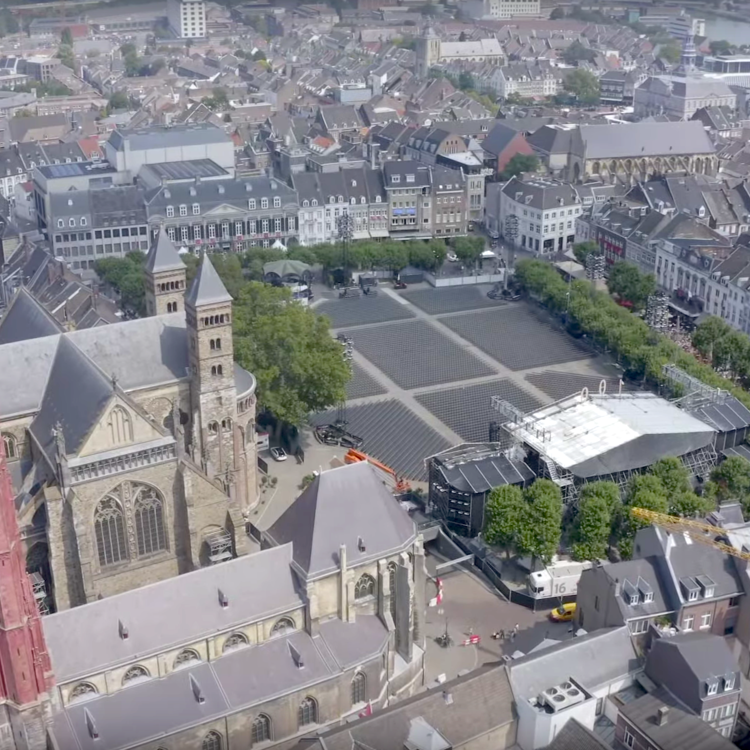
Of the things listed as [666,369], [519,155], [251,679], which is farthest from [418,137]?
[251,679]

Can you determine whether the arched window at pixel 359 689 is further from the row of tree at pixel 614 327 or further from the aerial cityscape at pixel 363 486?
the row of tree at pixel 614 327

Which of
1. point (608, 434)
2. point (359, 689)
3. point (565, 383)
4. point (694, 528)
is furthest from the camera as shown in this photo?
point (565, 383)

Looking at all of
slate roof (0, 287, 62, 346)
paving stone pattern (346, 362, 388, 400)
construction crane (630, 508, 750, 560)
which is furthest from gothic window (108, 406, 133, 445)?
paving stone pattern (346, 362, 388, 400)

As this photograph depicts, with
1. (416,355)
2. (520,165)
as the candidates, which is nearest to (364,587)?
(416,355)

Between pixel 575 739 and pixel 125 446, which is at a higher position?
pixel 125 446

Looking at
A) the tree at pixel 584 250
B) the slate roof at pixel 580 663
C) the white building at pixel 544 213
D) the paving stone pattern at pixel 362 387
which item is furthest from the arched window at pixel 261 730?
the white building at pixel 544 213

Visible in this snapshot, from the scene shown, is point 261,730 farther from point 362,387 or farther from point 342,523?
point 362,387
